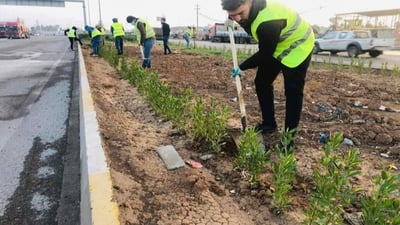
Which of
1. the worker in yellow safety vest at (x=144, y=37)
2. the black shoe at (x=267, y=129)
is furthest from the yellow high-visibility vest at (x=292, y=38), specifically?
the worker in yellow safety vest at (x=144, y=37)

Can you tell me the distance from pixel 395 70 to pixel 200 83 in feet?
16.6

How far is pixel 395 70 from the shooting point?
8445mm

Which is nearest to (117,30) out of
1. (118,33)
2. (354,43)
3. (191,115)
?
(118,33)

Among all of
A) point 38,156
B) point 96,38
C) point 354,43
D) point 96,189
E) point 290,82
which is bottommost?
point 38,156

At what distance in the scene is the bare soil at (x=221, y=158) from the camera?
2.17m

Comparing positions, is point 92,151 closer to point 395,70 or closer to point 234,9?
point 234,9

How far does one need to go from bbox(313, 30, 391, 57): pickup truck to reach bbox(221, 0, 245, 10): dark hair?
53.5 feet

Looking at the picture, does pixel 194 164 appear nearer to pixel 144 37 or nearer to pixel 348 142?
pixel 348 142

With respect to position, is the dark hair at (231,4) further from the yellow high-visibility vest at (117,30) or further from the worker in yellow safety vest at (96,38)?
the worker in yellow safety vest at (96,38)

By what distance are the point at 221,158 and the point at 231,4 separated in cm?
135

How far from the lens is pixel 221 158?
3.08m

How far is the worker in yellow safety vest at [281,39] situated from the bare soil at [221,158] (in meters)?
0.54

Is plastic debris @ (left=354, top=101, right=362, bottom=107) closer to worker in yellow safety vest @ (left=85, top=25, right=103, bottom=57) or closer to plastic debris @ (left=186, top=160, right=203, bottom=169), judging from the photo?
plastic debris @ (left=186, top=160, right=203, bottom=169)

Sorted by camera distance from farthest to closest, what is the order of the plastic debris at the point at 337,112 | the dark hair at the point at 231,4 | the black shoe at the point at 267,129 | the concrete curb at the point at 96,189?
1. the plastic debris at the point at 337,112
2. the black shoe at the point at 267,129
3. the dark hair at the point at 231,4
4. the concrete curb at the point at 96,189
